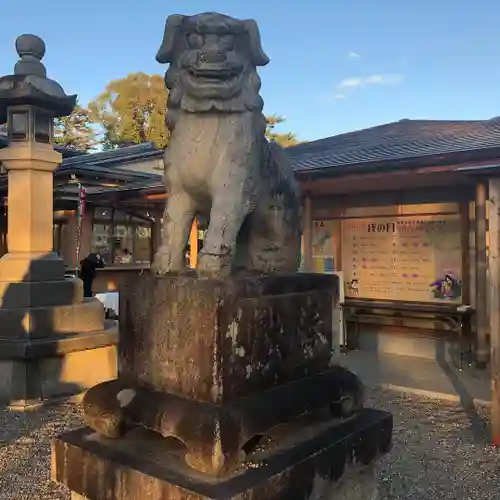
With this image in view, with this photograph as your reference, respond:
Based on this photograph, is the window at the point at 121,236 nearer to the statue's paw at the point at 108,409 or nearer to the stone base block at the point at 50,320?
the stone base block at the point at 50,320

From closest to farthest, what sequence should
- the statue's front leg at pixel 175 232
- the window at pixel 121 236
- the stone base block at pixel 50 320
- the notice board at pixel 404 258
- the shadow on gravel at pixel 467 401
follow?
the statue's front leg at pixel 175 232 → the shadow on gravel at pixel 467 401 → the stone base block at pixel 50 320 → the notice board at pixel 404 258 → the window at pixel 121 236

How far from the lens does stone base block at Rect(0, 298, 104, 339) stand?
568 centimetres

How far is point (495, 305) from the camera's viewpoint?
15.6 ft

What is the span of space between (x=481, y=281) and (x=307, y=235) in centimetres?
276

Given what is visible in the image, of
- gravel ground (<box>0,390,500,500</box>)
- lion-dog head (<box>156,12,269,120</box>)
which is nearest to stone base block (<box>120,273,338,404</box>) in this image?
lion-dog head (<box>156,12,269,120</box>)

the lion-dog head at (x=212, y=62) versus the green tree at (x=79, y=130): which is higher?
the green tree at (x=79, y=130)

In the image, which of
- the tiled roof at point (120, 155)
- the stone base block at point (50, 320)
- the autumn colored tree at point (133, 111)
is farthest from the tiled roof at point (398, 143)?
the autumn colored tree at point (133, 111)

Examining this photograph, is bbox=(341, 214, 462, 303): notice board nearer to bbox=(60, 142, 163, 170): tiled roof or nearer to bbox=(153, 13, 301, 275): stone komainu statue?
bbox=(153, 13, 301, 275): stone komainu statue

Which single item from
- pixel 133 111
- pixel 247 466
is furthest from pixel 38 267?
pixel 133 111

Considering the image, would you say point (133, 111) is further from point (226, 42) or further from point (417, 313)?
point (226, 42)

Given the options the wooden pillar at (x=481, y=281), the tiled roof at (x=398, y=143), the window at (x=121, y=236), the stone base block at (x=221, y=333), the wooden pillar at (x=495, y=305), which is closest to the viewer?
the stone base block at (x=221, y=333)

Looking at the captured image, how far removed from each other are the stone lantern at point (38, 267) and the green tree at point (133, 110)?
2192 cm

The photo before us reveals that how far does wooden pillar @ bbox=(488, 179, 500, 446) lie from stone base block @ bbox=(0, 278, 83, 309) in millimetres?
4573

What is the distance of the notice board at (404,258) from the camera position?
297 inches
